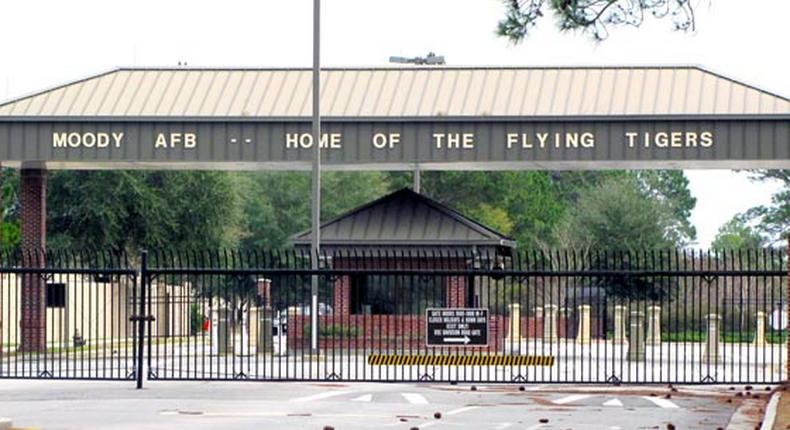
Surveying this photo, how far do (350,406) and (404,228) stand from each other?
19949 millimetres

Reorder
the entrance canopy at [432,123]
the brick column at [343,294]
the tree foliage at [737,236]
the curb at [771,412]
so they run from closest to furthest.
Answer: the curb at [771,412] → the entrance canopy at [432,123] → the brick column at [343,294] → the tree foliage at [737,236]

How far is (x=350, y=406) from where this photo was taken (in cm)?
2736

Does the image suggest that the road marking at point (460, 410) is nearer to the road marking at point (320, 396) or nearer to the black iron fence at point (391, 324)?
the road marking at point (320, 396)

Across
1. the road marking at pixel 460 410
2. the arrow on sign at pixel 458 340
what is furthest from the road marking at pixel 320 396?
the road marking at pixel 460 410

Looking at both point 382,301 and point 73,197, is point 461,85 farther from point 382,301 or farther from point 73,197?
point 73,197

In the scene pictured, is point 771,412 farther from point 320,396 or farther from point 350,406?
point 320,396

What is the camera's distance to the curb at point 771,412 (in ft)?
74.6

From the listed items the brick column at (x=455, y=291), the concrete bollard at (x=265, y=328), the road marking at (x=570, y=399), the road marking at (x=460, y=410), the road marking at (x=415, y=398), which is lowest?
the road marking at (x=570, y=399)

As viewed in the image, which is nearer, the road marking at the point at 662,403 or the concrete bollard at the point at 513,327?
the road marking at the point at 662,403

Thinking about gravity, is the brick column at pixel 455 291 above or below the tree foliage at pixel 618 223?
below

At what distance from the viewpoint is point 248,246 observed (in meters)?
108

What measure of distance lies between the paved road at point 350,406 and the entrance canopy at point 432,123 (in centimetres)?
1128

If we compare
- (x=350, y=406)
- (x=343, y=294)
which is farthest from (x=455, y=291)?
(x=350, y=406)

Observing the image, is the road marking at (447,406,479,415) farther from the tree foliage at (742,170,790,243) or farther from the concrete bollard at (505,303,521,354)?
the tree foliage at (742,170,790,243)
